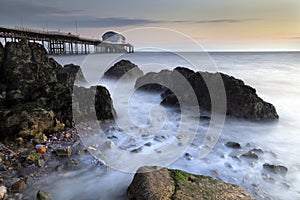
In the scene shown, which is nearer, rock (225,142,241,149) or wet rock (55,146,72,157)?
wet rock (55,146,72,157)

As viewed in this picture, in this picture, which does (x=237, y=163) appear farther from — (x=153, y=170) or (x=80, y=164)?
(x=80, y=164)

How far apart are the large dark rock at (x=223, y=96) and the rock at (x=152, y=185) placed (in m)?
5.04

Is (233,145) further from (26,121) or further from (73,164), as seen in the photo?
(26,121)

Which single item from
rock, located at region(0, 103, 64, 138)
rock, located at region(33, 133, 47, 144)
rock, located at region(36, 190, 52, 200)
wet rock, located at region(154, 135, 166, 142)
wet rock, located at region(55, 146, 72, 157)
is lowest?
rock, located at region(36, 190, 52, 200)

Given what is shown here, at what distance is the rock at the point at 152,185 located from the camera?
2987 millimetres

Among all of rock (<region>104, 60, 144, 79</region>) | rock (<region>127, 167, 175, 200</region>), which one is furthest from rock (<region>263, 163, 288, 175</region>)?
rock (<region>104, 60, 144, 79</region>)

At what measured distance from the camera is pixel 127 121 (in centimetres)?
727

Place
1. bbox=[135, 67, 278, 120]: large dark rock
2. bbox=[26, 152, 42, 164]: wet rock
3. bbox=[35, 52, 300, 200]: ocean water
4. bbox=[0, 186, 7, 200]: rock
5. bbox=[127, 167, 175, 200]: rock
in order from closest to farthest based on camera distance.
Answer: bbox=[127, 167, 175, 200]: rock, bbox=[0, 186, 7, 200]: rock, bbox=[35, 52, 300, 200]: ocean water, bbox=[26, 152, 42, 164]: wet rock, bbox=[135, 67, 278, 120]: large dark rock

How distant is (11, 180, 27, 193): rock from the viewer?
3455 mm

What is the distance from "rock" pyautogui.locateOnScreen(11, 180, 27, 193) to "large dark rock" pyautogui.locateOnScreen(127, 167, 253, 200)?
5.20ft

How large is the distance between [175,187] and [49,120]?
355 cm

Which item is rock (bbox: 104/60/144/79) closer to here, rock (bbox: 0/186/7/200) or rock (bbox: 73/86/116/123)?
rock (bbox: 73/86/116/123)

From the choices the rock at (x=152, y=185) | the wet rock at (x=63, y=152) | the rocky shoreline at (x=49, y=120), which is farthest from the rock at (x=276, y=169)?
the wet rock at (x=63, y=152)

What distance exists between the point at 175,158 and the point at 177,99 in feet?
13.5
